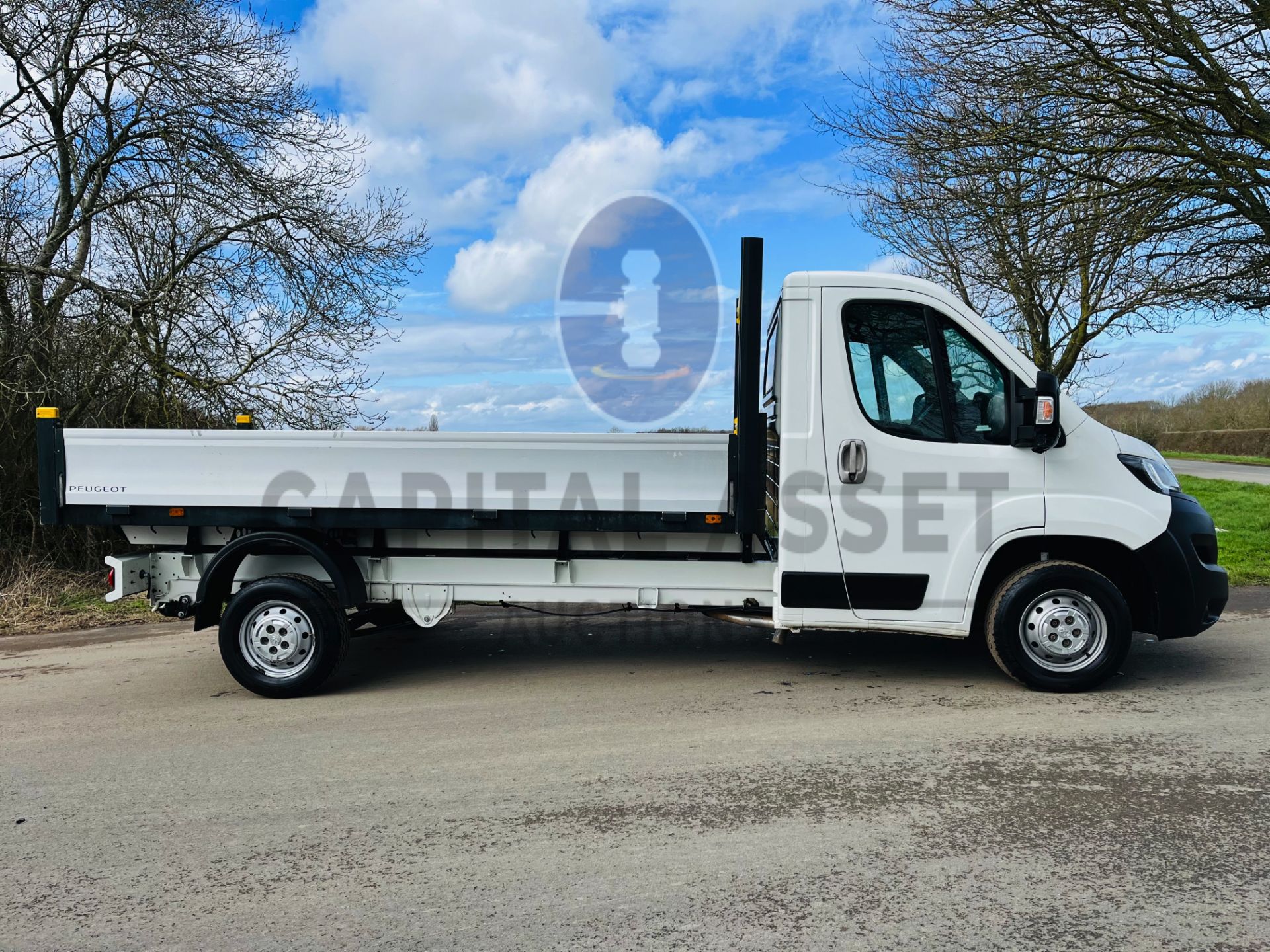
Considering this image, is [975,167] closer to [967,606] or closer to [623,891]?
[967,606]

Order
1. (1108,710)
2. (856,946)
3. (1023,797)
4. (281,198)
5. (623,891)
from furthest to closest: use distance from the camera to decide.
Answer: (281,198) → (1108,710) → (1023,797) → (623,891) → (856,946)

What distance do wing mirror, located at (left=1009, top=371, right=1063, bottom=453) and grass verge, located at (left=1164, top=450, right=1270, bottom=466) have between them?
29365 millimetres

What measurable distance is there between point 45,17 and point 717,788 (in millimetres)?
12792

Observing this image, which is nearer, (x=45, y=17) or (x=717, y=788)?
(x=717, y=788)

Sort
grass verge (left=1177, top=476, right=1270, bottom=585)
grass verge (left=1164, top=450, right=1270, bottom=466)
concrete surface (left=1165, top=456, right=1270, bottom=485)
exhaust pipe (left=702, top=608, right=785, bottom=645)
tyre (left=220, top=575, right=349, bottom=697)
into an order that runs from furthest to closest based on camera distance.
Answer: grass verge (left=1164, top=450, right=1270, bottom=466) < concrete surface (left=1165, top=456, right=1270, bottom=485) < grass verge (left=1177, top=476, right=1270, bottom=585) < exhaust pipe (left=702, top=608, right=785, bottom=645) < tyre (left=220, top=575, right=349, bottom=697)

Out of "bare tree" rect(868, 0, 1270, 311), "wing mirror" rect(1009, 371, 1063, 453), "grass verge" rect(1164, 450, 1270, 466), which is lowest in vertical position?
"wing mirror" rect(1009, 371, 1063, 453)

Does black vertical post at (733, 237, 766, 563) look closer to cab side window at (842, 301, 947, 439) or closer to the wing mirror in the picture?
cab side window at (842, 301, 947, 439)

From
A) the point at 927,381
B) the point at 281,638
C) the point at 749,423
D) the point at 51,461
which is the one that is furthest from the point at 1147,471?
the point at 51,461

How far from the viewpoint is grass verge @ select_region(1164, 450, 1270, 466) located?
30453 mm

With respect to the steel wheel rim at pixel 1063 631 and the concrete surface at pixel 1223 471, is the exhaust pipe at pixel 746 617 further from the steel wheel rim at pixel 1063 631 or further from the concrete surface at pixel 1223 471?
the concrete surface at pixel 1223 471

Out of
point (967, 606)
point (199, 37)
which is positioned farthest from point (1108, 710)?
point (199, 37)

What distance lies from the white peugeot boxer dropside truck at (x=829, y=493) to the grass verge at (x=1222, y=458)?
29119mm

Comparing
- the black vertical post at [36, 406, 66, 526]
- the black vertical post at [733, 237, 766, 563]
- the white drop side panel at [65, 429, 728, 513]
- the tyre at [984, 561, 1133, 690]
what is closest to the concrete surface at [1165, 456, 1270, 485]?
the tyre at [984, 561, 1133, 690]

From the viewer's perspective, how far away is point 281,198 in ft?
41.0
